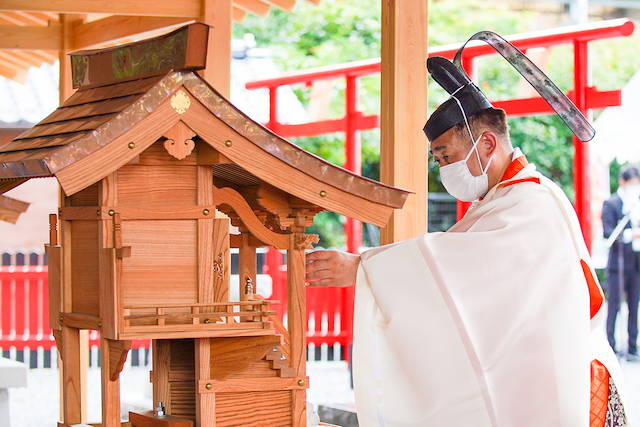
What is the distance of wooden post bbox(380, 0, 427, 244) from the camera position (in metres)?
3.69

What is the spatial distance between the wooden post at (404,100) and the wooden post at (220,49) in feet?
3.86

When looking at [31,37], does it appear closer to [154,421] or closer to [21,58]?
[21,58]

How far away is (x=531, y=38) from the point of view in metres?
6.70

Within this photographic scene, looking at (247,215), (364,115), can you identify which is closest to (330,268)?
(247,215)

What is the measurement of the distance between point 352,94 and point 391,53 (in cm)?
526

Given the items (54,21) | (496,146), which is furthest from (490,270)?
(54,21)

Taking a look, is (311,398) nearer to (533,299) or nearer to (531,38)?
(531,38)

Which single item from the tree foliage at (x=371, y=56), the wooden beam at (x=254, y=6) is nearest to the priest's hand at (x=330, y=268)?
the wooden beam at (x=254, y=6)

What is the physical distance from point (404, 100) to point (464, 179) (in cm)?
69

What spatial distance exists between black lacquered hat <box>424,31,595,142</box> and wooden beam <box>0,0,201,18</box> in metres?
2.01

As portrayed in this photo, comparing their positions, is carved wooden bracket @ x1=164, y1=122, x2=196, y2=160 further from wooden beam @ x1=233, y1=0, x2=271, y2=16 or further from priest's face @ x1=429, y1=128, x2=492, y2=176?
wooden beam @ x1=233, y1=0, x2=271, y2=16

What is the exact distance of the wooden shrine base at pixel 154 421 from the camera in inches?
106

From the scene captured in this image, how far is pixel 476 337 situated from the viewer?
2855 mm

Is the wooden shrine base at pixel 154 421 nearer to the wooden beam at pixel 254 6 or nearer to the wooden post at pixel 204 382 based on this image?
the wooden post at pixel 204 382
